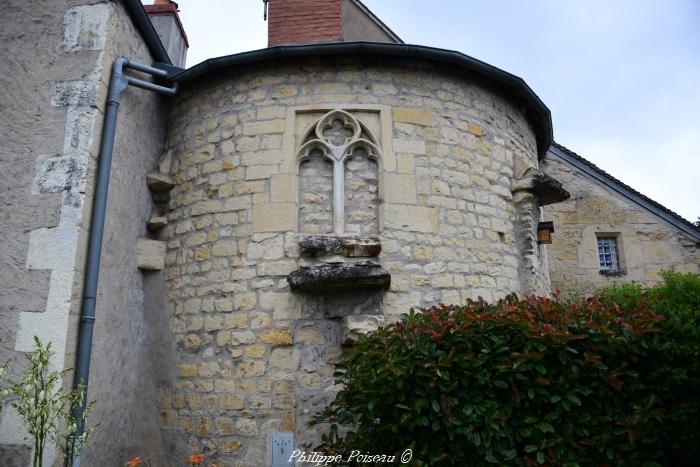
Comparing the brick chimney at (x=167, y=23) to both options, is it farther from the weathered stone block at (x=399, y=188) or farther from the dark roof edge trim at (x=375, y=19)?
the weathered stone block at (x=399, y=188)

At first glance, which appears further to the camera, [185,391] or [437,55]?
[437,55]

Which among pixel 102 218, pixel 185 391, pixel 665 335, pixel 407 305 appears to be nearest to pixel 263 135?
pixel 102 218

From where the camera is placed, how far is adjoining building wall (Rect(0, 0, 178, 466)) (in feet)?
14.3

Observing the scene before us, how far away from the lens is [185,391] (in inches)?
206

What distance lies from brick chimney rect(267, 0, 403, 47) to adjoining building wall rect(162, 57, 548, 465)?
1691mm

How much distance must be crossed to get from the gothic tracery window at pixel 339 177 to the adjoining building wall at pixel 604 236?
476cm

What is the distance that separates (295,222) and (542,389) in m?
2.74

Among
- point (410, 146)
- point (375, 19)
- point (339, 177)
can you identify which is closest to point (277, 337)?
point (339, 177)

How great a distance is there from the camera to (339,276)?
16.0 feet

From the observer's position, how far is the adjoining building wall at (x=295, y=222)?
5.01m

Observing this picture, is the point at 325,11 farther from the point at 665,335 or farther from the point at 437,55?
the point at 665,335

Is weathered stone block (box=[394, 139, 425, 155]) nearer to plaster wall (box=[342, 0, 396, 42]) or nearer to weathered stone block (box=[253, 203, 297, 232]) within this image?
weathered stone block (box=[253, 203, 297, 232])

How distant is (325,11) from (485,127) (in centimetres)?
280

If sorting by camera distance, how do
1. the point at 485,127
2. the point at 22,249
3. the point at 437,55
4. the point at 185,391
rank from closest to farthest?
the point at 22,249
the point at 185,391
the point at 437,55
the point at 485,127
